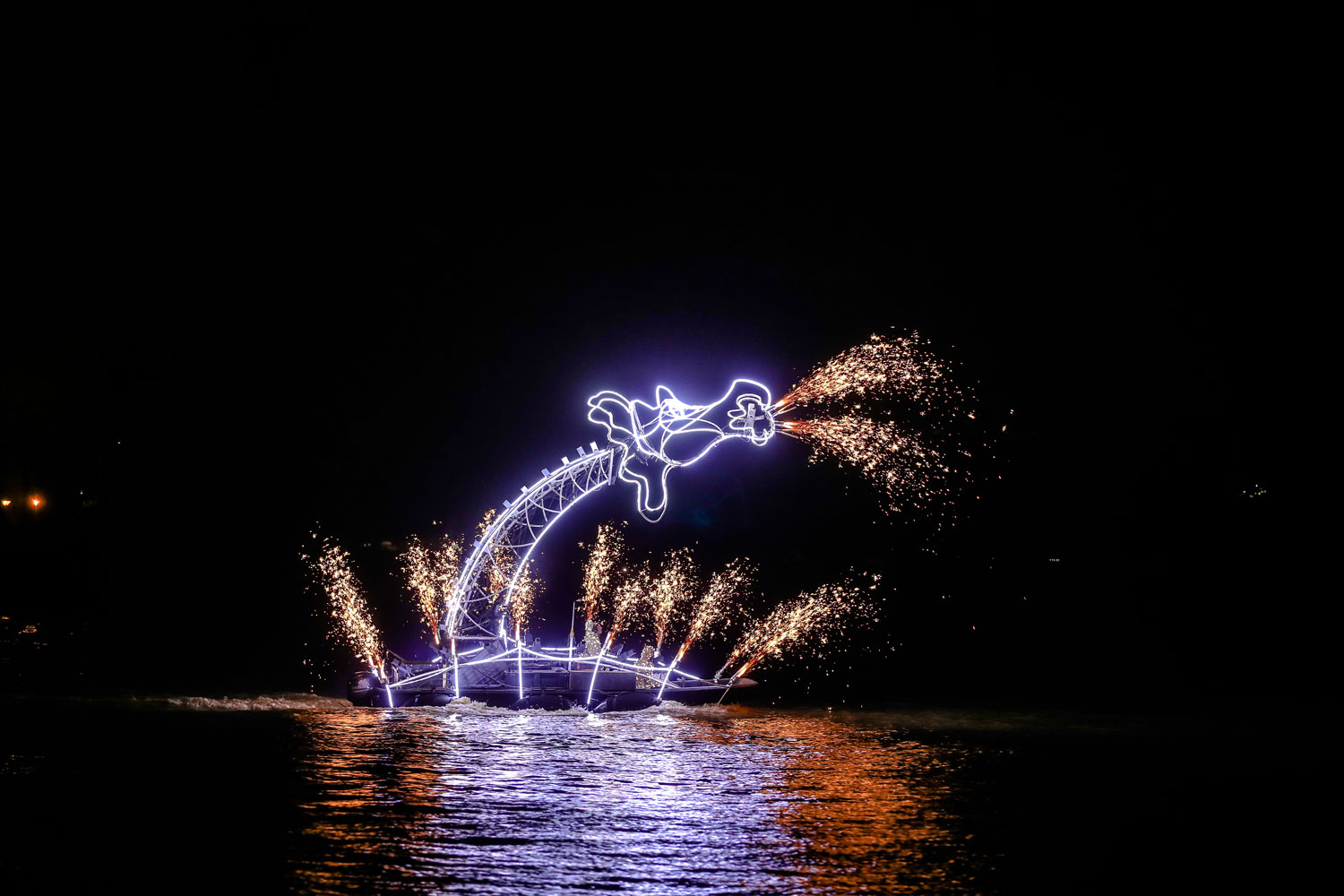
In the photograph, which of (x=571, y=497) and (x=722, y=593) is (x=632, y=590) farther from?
(x=571, y=497)

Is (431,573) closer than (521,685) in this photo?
No

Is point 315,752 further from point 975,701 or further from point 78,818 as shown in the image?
point 975,701

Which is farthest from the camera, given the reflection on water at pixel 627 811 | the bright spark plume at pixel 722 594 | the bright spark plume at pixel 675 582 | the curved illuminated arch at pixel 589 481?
the bright spark plume at pixel 675 582

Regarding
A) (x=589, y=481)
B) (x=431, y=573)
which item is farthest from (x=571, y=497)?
(x=431, y=573)

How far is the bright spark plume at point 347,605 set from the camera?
39.5 m

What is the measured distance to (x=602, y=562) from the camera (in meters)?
53.2

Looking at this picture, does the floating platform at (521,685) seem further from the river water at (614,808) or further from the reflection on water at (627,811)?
the reflection on water at (627,811)

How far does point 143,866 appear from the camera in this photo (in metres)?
10.1

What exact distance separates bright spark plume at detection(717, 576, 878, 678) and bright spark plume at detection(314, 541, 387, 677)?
44.0 feet

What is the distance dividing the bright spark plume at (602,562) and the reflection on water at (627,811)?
29.9 m

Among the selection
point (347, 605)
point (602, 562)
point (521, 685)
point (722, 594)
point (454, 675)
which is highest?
point (602, 562)

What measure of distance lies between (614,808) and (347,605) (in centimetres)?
3834

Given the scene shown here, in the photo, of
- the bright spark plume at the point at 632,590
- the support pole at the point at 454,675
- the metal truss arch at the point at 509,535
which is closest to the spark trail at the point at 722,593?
the bright spark plume at the point at 632,590

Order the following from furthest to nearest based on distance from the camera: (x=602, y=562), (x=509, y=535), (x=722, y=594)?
(x=722, y=594), (x=602, y=562), (x=509, y=535)
